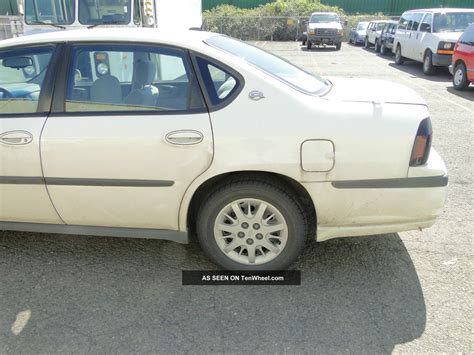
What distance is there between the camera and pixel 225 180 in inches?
108

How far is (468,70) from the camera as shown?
355 inches

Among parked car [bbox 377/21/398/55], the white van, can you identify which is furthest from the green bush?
the white van

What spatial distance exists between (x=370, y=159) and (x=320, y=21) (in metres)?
21.4

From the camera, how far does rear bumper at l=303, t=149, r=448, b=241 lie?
103 inches

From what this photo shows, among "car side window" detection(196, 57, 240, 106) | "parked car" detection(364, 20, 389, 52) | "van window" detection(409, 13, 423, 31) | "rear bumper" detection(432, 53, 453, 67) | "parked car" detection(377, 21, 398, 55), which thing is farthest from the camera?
"parked car" detection(364, 20, 389, 52)

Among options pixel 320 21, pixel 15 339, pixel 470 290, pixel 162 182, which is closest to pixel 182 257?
pixel 162 182

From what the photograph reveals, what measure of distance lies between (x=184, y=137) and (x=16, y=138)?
45.1 inches

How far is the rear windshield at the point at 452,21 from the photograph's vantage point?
1199 cm

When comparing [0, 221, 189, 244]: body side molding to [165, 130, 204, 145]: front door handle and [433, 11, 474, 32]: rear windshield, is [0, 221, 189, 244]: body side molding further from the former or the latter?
[433, 11, 474, 32]: rear windshield

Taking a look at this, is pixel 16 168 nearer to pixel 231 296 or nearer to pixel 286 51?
pixel 231 296

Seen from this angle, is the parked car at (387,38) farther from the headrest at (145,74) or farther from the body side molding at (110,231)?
the body side molding at (110,231)

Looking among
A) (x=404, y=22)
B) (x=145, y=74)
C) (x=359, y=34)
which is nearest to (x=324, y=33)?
(x=359, y=34)

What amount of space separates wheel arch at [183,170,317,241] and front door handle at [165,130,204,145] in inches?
10.5

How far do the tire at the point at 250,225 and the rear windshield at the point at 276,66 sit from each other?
0.74m
